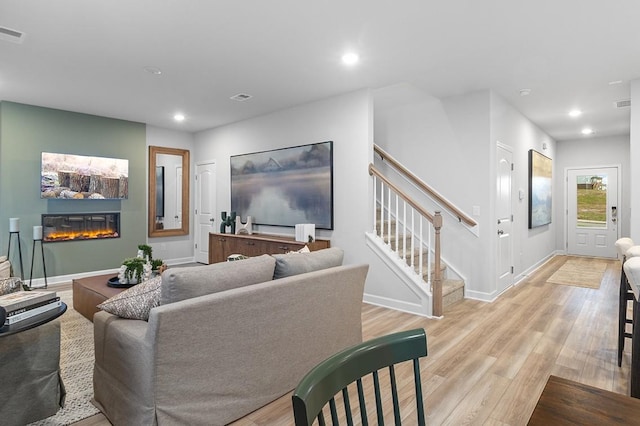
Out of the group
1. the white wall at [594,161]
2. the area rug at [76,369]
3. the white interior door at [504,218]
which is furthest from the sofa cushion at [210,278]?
the white wall at [594,161]

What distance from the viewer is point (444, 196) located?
4.96 m

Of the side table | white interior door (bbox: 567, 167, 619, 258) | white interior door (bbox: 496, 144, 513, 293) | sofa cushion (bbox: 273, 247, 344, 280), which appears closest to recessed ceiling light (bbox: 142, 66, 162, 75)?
sofa cushion (bbox: 273, 247, 344, 280)

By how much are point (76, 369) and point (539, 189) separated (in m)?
6.96

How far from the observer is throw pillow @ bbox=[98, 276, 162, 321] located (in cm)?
199

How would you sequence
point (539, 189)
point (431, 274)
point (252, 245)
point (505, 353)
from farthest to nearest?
point (539, 189), point (252, 245), point (431, 274), point (505, 353)

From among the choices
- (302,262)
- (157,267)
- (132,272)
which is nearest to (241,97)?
(157,267)

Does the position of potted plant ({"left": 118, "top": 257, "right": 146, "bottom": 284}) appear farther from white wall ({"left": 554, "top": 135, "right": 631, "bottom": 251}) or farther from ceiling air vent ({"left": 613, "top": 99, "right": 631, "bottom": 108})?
white wall ({"left": 554, "top": 135, "right": 631, "bottom": 251})

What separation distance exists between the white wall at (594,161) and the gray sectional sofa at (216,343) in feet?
25.6

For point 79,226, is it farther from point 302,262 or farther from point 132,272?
point 302,262

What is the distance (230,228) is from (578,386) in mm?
5806

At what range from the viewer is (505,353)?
2.96 metres

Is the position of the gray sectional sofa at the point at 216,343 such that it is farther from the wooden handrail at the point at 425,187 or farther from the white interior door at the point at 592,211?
the white interior door at the point at 592,211

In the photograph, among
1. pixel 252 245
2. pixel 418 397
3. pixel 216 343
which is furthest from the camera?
pixel 252 245

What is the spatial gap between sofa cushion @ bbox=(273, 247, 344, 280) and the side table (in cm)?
119
